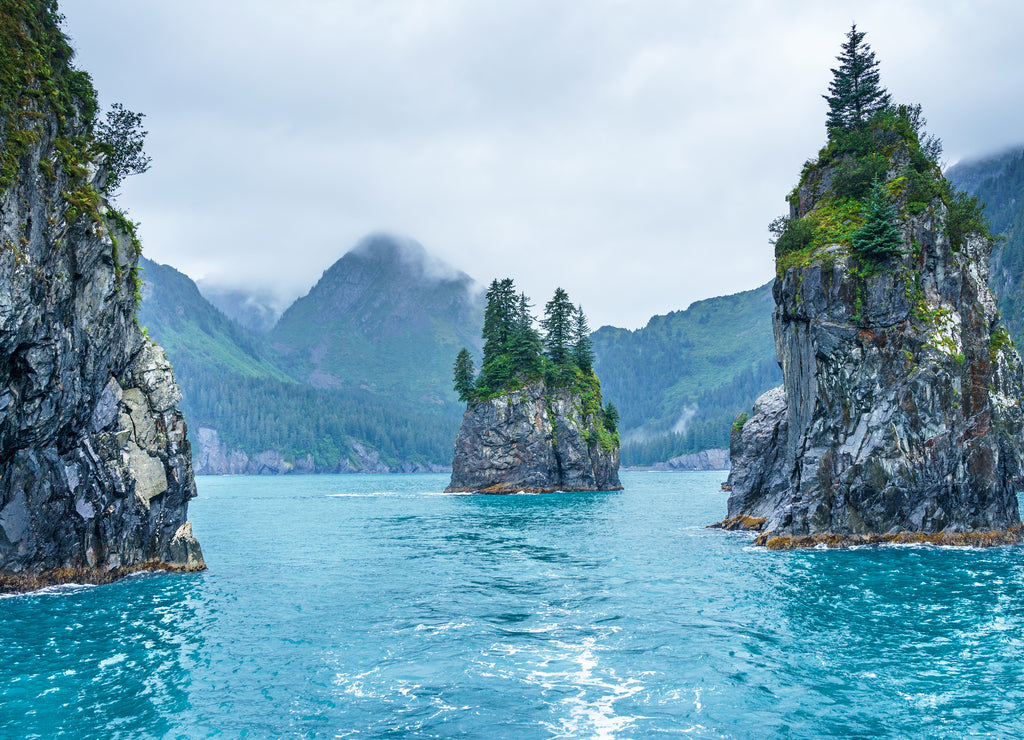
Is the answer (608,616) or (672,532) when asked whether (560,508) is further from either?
(608,616)

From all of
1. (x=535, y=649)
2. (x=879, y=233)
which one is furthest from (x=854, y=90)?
(x=535, y=649)

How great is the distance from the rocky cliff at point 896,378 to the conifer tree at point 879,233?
1.82 feet

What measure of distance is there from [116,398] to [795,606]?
116 feet

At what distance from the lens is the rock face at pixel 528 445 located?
114750 mm

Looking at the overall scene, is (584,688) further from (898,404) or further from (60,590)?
(898,404)

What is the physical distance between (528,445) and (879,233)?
7738 cm

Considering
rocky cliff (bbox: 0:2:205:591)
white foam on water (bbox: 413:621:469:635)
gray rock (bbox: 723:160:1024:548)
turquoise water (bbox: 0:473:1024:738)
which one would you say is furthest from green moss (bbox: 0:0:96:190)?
gray rock (bbox: 723:160:1024:548)

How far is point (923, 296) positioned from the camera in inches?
1737

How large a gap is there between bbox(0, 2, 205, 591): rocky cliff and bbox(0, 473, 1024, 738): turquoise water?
2.62m

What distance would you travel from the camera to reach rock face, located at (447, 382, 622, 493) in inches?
4518

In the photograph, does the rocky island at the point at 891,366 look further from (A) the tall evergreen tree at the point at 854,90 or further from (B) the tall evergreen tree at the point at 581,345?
(B) the tall evergreen tree at the point at 581,345

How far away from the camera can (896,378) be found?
43219mm

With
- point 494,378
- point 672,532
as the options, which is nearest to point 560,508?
point 672,532

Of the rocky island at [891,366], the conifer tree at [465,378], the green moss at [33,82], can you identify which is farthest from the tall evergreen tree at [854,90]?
the conifer tree at [465,378]
